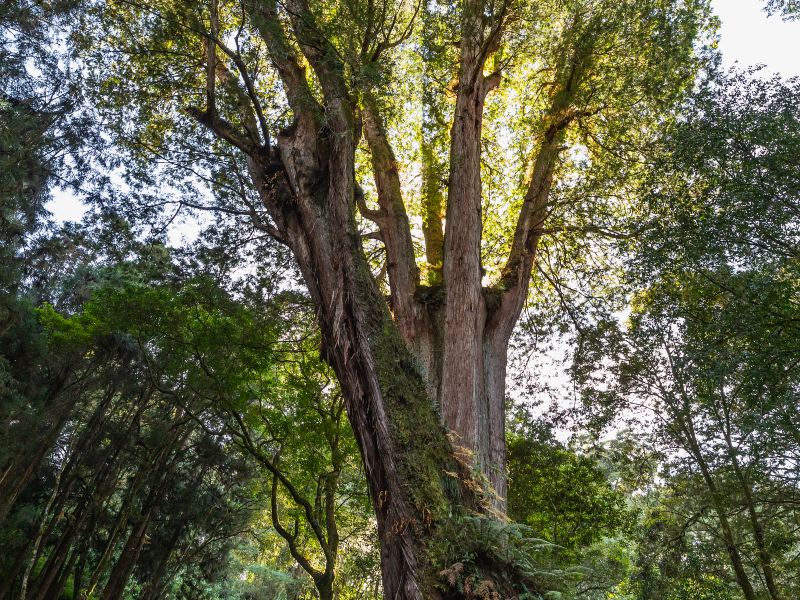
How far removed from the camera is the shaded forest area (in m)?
4.27

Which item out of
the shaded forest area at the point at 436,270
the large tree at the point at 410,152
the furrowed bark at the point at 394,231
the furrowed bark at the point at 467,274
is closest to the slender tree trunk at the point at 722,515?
the shaded forest area at the point at 436,270

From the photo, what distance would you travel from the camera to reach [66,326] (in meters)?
10.8

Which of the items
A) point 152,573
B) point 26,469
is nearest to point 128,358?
point 26,469

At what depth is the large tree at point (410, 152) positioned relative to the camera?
12.0ft

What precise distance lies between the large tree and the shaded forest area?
0.13 feet

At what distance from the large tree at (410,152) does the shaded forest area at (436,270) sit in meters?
0.04

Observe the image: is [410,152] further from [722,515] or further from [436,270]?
[722,515]

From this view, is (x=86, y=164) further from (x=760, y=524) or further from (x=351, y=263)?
(x=760, y=524)

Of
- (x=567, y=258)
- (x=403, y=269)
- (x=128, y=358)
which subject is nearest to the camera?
(x=403, y=269)

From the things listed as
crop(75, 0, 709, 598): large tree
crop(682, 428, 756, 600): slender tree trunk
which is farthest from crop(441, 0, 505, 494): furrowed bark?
crop(682, 428, 756, 600): slender tree trunk

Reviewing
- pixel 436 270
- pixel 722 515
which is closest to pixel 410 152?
pixel 436 270

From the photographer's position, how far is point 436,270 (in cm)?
661

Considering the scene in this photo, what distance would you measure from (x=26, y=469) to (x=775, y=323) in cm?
1633

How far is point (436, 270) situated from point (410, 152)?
10.3 ft
